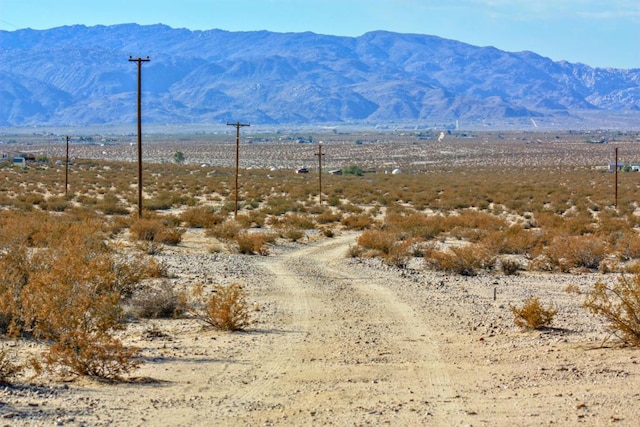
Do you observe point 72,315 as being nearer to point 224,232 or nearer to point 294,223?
point 224,232

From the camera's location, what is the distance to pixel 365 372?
43.3 feet

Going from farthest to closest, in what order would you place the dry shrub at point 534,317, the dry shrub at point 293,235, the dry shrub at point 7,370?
the dry shrub at point 293,235 < the dry shrub at point 534,317 < the dry shrub at point 7,370

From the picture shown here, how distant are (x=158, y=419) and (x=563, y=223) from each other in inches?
1385

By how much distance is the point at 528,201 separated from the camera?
6275cm

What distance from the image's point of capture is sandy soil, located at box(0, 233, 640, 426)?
35.5ft

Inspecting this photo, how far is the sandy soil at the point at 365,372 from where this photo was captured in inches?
426

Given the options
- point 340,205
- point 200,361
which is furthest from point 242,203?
point 200,361

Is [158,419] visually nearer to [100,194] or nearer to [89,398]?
Answer: [89,398]

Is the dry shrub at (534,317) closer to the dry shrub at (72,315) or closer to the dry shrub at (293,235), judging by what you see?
the dry shrub at (72,315)

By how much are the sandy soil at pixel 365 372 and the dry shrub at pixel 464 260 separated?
15.3 feet

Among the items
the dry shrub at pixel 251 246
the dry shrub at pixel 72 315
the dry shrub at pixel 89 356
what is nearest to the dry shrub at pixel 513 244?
the dry shrub at pixel 251 246

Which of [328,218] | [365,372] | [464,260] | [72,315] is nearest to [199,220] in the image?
[328,218]

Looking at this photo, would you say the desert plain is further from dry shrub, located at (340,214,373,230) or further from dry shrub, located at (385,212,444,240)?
dry shrub, located at (340,214,373,230)

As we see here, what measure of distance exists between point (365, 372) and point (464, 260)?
13.4 meters
